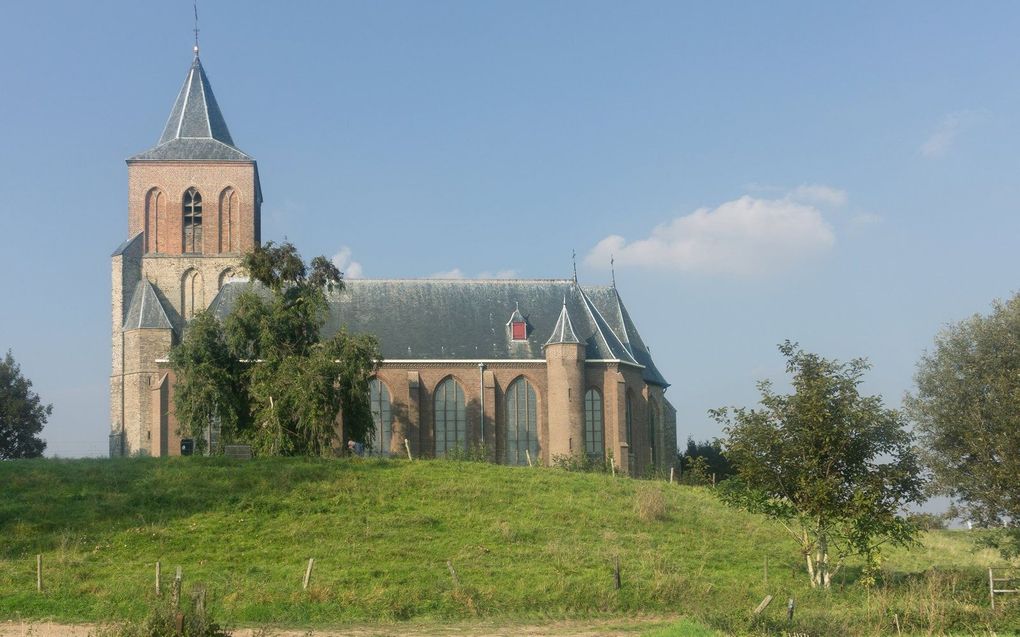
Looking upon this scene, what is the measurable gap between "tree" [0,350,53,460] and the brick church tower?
4908 mm

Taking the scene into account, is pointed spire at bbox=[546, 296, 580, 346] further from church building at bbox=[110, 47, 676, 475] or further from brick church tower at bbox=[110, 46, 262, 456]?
brick church tower at bbox=[110, 46, 262, 456]

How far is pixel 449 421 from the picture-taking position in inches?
2138

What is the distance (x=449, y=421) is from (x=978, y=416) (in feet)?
96.6

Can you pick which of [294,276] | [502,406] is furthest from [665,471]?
[294,276]

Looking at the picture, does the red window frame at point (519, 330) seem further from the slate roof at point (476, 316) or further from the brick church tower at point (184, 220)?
the brick church tower at point (184, 220)

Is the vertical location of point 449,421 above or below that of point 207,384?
below

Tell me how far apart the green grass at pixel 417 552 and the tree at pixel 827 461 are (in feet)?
4.82

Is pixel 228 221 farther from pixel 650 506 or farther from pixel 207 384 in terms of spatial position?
pixel 650 506

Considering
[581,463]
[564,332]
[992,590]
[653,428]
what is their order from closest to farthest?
[992,590], [581,463], [564,332], [653,428]

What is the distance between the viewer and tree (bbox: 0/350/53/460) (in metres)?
55.7

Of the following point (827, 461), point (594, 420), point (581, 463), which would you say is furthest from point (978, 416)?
point (594, 420)

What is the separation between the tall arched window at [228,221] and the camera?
59.0m

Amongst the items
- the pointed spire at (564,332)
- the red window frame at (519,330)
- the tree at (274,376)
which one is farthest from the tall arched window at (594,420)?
the tree at (274,376)

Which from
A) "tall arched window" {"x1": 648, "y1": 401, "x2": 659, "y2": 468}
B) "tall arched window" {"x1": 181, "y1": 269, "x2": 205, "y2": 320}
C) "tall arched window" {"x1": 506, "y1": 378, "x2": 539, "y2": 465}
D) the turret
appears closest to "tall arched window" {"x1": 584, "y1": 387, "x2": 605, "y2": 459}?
the turret
